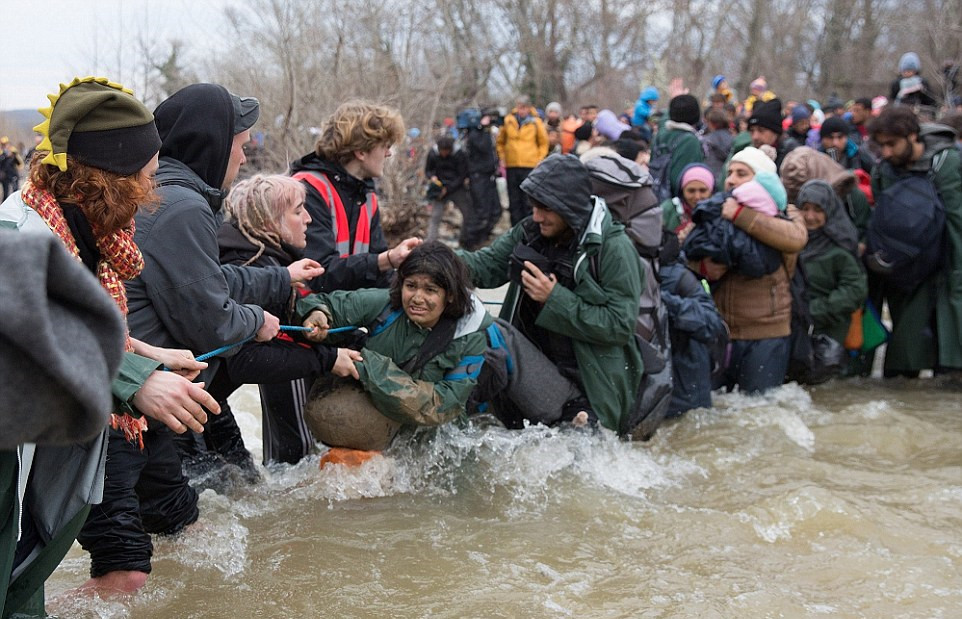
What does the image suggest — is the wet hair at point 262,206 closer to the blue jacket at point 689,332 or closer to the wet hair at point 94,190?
the wet hair at point 94,190

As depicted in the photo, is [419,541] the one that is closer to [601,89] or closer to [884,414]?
[884,414]

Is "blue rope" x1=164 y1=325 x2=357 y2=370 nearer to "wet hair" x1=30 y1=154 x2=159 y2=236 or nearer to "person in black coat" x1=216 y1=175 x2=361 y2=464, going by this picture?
"person in black coat" x1=216 y1=175 x2=361 y2=464

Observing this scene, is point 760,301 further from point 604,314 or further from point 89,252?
point 89,252

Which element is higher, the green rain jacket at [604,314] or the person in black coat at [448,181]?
the person in black coat at [448,181]

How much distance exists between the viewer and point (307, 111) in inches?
414

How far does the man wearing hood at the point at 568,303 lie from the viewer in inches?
186

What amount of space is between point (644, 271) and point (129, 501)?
313cm

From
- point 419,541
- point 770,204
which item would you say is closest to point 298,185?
point 419,541

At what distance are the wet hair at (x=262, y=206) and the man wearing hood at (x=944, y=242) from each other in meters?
4.89

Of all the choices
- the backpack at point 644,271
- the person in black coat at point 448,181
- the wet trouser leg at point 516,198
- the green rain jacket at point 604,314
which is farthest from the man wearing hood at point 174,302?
the person in black coat at point 448,181

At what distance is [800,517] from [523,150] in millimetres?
9950

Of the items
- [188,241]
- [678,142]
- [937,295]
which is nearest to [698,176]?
[937,295]

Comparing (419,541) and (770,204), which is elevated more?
(770,204)

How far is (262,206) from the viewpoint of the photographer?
3977 millimetres
